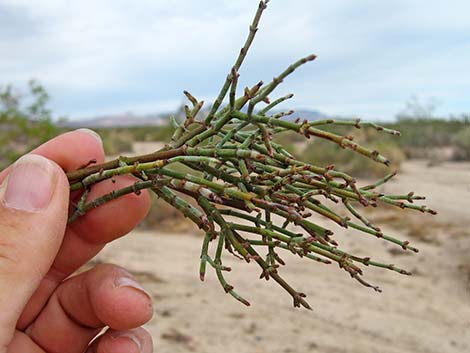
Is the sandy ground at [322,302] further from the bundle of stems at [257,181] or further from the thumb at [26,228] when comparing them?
the bundle of stems at [257,181]

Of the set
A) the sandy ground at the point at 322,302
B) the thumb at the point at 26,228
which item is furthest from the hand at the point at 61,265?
the sandy ground at the point at 322,302

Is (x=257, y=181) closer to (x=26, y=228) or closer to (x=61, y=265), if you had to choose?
(x=26, y=228)

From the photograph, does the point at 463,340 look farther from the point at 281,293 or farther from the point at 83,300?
the point at 83,300

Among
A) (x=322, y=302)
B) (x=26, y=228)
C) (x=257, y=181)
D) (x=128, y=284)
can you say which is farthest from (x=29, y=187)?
(x=322, y=302)

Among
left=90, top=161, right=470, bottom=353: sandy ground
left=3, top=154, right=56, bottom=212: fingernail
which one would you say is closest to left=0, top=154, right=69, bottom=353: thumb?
left=3, top=154, right=56, bottom=212: fingernail

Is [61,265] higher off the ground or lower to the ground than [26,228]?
lower

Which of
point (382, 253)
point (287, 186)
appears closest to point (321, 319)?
point (382, 253)

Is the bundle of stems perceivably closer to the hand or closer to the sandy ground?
the hand

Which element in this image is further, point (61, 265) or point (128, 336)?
point (61, 265)
